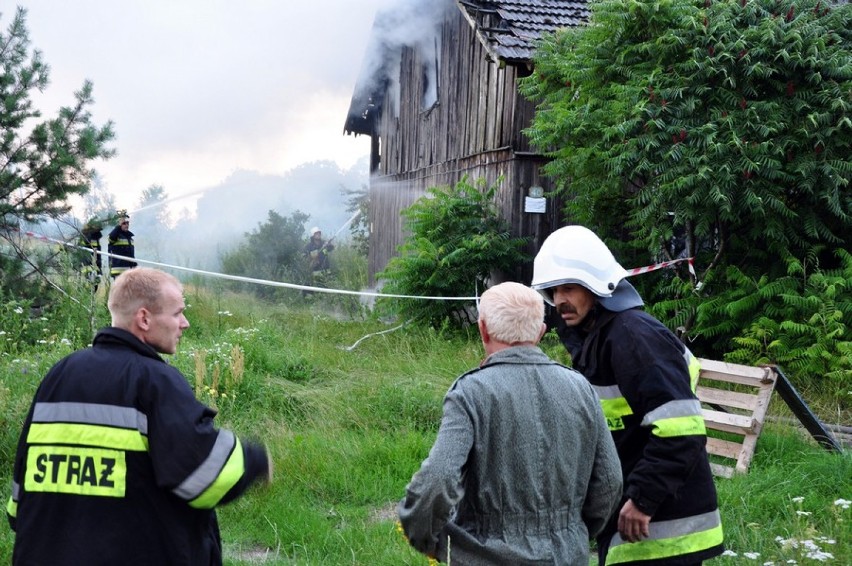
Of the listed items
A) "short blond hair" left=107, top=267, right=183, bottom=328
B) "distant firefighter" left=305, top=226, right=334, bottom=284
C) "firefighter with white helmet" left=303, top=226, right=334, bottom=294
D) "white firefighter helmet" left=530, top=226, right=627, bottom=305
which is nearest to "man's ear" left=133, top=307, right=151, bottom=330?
"short blond hair" left=107, top=267, right=183, bottom=328

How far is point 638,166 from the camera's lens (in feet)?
26.4

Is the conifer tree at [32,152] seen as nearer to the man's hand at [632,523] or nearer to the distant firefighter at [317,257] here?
the man's hand at [632,523]

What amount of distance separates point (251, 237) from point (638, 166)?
15.2 meters

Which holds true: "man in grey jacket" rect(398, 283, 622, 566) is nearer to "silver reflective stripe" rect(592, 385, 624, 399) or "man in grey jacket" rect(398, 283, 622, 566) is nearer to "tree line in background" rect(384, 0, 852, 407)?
"silver reflective stripe" rect(592, 385, 624, 399)

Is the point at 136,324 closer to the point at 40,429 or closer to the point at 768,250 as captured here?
the point at 40,429

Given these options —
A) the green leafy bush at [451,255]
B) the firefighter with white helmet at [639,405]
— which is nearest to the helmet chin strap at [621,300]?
the firefighter with white helmet at [639,405]

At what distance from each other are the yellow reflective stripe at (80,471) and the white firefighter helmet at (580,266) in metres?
1.55

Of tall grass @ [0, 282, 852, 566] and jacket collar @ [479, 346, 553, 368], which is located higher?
jacket collar @ [479, 346, 553, 368]

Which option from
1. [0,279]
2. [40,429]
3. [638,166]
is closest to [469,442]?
[40,429]

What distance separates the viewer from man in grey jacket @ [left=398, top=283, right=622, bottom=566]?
2.35 metres

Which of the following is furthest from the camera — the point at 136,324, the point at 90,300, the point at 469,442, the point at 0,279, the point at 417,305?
the point at 417,305

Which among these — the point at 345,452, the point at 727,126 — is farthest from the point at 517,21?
the point at 345,452

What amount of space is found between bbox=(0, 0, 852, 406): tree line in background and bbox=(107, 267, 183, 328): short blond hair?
6.09m

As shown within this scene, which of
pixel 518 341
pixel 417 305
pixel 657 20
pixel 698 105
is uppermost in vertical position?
pixel 657 20
